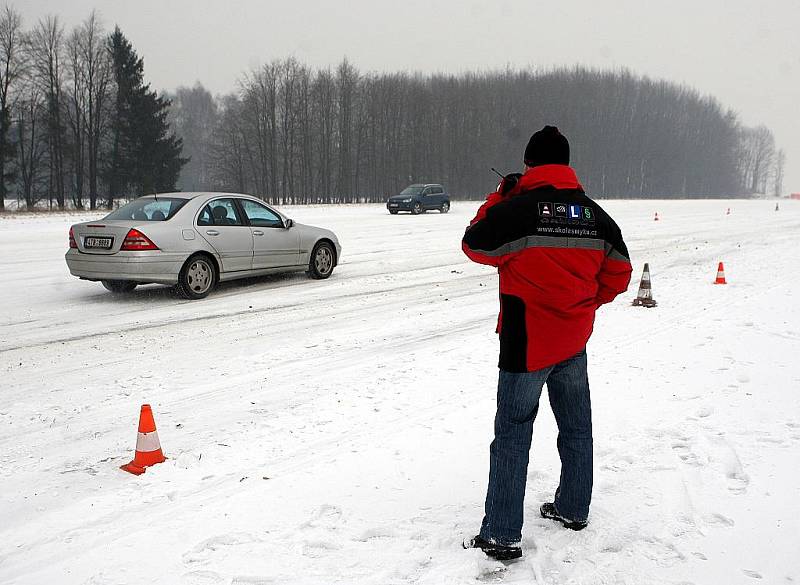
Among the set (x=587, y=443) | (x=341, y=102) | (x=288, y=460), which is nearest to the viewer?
(x=587, y=443)

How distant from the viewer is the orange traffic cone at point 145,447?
3.99 metres

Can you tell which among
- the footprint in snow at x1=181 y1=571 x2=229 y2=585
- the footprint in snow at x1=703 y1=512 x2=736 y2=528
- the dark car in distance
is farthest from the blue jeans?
the dark car in distance

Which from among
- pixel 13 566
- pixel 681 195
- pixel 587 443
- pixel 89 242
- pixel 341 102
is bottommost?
pixel 13 566

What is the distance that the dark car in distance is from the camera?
3412cm

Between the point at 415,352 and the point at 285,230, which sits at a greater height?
the point at 285,230

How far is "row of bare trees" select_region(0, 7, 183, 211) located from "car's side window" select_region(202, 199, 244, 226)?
139 feet

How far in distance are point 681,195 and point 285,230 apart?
119434mm

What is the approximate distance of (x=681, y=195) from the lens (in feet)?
379

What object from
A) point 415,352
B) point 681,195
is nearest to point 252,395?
point 415,352

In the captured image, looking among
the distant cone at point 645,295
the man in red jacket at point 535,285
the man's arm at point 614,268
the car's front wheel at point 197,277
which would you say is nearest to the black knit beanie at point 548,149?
the man in red jacket at point 535,285

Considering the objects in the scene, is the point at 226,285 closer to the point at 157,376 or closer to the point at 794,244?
the point at 157,376

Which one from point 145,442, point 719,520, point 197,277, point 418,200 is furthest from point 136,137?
point 719,520

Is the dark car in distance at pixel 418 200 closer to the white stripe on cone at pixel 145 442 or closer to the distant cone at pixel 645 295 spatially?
the distant cone at pixel 645 295

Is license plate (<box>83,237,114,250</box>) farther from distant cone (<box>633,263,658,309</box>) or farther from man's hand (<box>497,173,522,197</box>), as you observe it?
distant cone (<box>633,263,658,309</box>)
